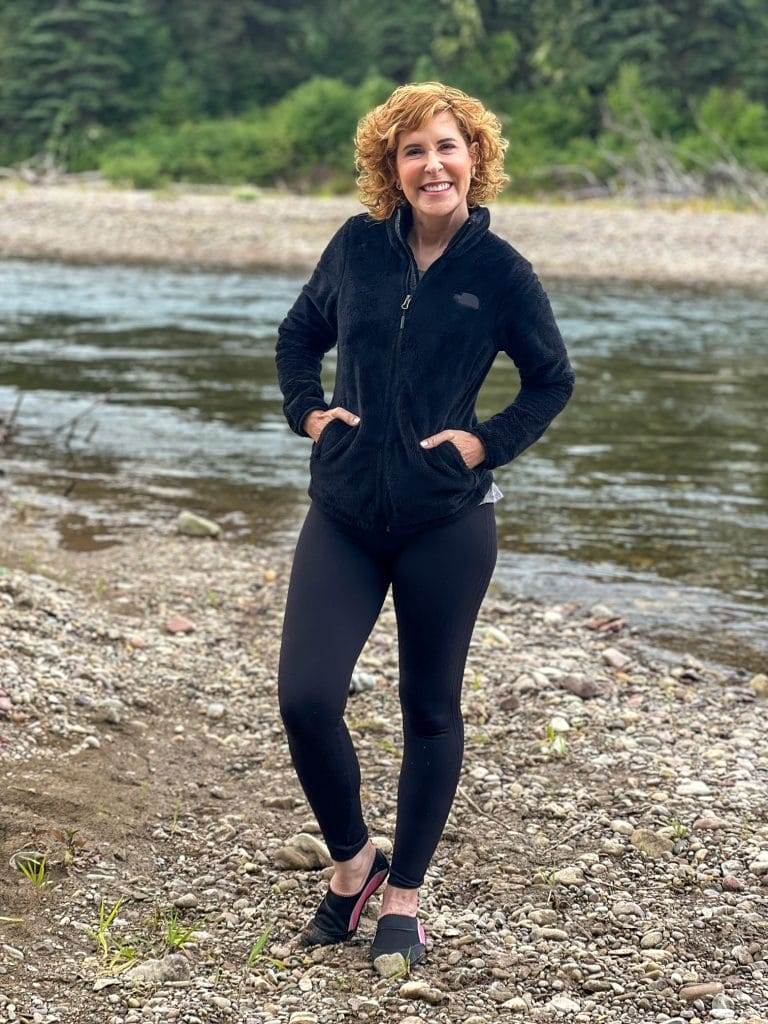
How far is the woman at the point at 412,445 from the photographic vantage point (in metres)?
3.49

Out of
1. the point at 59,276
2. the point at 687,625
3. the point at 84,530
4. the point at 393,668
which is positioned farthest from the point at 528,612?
the point at 59,276

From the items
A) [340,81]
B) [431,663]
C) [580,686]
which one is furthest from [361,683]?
[340,81]

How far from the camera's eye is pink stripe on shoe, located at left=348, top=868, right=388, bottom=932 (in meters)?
3.78

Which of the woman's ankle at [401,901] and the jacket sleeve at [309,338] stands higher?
the jacket sleeve at [309,338]

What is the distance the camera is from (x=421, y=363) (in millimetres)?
3482

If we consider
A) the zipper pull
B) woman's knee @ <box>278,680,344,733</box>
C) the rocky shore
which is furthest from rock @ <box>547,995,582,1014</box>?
the zipper pull

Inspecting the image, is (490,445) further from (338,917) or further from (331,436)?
(338,917)

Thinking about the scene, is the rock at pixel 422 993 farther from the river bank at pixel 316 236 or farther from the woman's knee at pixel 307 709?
the river bank at pixel 316 236

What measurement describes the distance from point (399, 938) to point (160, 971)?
63 centimetres

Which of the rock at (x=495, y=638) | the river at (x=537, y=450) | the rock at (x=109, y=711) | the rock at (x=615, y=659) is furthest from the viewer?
the river at (x=537, y=450)

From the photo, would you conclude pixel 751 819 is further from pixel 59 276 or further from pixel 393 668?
pixel 59 276

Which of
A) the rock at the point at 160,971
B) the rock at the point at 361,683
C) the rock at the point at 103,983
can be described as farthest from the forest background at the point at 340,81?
the rock at the point at 103,983

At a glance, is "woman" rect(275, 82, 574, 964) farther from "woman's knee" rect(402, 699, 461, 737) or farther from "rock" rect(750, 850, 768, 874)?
"rock" rect(750, 850, 768, 874)

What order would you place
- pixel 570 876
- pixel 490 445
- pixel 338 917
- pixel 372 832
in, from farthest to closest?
pixel 372 832, pixel 570 876, pixel 338 917, pixel 490 445
